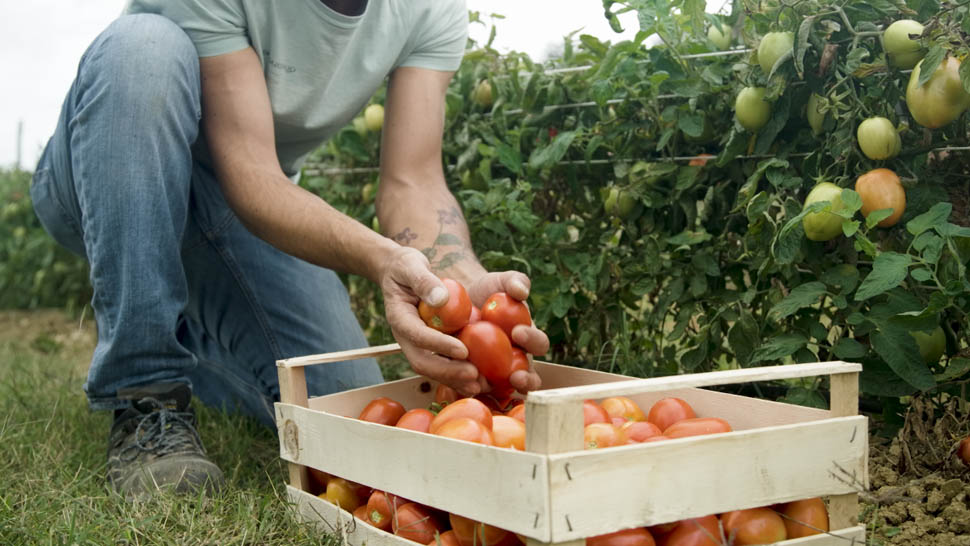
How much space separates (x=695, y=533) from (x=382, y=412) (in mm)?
668

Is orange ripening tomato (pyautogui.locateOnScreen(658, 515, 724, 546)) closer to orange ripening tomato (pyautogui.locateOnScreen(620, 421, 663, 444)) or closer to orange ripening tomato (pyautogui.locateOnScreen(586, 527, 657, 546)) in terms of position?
orange ripening tomato (pyautogui.locateOnScreen(586, 527, 657, 546))

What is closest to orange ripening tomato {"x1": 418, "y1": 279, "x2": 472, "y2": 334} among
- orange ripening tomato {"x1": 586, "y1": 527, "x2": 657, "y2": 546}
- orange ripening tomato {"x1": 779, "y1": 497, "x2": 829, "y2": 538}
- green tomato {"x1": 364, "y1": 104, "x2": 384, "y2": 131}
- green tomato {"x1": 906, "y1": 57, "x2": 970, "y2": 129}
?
orange ripening tomato {"x1": 586, "y1": 527, "x2": 657, "y2": 546}

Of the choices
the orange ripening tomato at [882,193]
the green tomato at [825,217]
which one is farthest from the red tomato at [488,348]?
the orange ripening tomato at [882,193]

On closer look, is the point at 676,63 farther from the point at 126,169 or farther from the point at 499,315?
the point at 126,169

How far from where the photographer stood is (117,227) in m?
1.91

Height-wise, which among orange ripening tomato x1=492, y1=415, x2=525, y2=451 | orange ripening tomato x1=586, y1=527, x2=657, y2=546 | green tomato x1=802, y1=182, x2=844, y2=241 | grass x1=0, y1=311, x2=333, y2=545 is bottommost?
grass x1=0, y1=311, x2=333, y2=545

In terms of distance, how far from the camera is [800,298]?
1.75 m

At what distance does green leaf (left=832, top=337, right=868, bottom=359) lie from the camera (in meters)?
1.73

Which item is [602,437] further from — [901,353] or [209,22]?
[209,22]

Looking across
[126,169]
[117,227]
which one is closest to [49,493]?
[117,227]

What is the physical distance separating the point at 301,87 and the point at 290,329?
25.7 inches

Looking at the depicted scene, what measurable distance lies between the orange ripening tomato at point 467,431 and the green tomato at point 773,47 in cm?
96

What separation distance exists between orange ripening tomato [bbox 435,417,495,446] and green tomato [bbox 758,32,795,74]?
3.15 ft

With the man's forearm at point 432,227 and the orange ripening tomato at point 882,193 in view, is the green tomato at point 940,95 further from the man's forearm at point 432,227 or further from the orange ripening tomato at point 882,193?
the man's forearm at point 432,227
